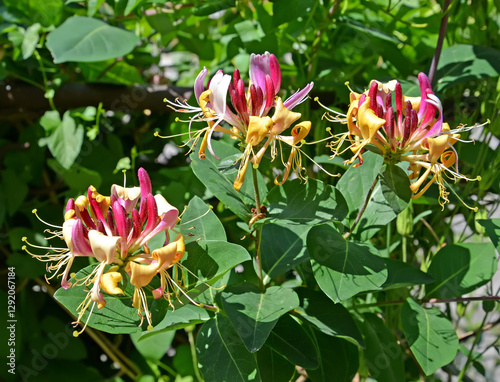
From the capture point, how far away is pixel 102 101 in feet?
2.96

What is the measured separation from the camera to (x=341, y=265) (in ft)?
1.80

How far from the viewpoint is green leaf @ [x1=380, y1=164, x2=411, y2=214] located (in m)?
0.54

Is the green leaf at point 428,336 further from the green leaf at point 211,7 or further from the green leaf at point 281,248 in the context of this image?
the green leaf at point 211,7

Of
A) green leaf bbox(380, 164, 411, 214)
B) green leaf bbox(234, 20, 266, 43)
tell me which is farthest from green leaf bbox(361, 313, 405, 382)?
green leaf bbox(234, 20, 266, 43)

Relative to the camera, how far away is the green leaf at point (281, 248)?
2.04 ft

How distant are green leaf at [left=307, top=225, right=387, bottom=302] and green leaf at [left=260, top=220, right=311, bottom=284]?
0.05 m

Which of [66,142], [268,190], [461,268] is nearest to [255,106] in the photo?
[268,190]

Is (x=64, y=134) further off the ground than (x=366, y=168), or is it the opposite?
(x=366, y=168)

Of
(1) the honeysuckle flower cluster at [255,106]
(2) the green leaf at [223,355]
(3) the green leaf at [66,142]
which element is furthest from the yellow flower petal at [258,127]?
(3) the green leaf at [66,142]

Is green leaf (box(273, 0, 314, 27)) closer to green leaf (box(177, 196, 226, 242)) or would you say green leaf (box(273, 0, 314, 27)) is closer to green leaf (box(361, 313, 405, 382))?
Answer: green leaf (box(177, 196, 226, 242))

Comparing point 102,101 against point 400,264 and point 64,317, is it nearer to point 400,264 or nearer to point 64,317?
point 64,317

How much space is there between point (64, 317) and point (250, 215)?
628 mm

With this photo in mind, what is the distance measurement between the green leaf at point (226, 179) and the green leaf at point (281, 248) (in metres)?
0.05

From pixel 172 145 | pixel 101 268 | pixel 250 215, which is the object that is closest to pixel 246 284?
pixel 250 215
